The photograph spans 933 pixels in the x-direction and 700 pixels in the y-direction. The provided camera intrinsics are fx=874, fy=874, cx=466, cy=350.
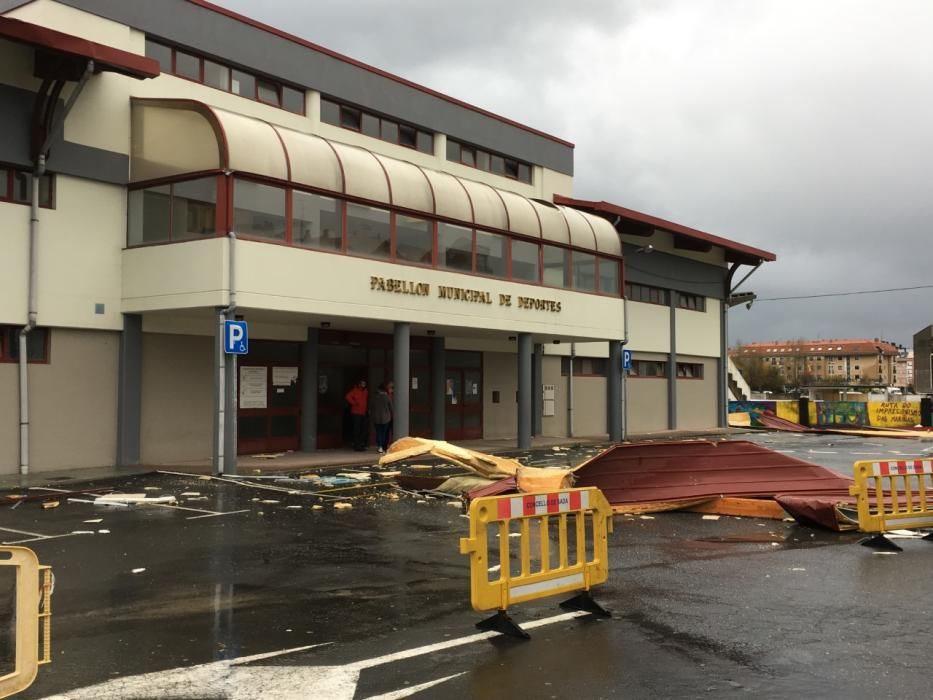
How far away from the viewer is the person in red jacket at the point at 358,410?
68.9ft

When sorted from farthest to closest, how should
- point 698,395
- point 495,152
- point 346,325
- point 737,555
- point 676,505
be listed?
point 698,395 < point 495,152 < point 346,325 < point 676,505 < point 737,555

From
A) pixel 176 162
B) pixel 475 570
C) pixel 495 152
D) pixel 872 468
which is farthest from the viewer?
pixel 495 152

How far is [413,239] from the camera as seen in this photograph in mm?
19891

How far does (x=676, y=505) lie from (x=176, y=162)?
11429 millimetres

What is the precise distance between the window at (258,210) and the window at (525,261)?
24.4 feet

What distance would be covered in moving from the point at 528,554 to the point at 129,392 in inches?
522

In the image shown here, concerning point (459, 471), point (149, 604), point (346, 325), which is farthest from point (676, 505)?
point (346, 325)

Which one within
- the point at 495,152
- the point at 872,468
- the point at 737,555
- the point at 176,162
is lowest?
the point at 737,555

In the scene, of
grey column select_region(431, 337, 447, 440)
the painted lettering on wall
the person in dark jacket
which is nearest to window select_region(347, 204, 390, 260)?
the painted lettering on wall

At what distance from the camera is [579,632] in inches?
238

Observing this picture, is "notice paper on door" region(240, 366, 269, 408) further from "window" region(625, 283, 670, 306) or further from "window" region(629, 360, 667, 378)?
"window" region(629, 360, 667, 378)

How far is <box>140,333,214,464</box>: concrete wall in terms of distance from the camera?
59.0 feet

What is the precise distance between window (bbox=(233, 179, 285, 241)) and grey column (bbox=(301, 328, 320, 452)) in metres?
4.52

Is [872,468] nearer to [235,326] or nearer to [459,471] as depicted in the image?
[459,471]
